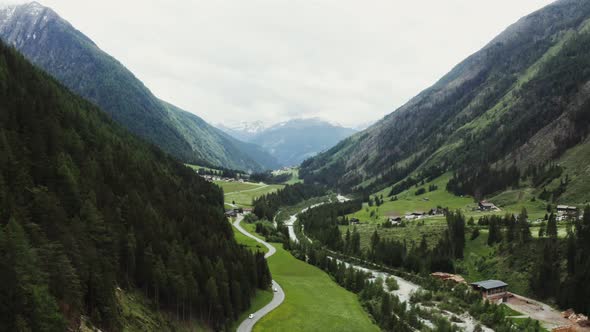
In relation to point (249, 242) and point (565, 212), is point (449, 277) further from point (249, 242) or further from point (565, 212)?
point (249, 242)

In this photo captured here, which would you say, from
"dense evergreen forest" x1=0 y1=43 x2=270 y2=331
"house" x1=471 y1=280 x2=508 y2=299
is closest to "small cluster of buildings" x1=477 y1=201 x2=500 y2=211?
"house" x1=471 y1=280 x2=508 y2=299

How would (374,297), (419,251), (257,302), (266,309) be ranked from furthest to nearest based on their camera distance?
(419,251), (374,297), (257,302), (266,309)

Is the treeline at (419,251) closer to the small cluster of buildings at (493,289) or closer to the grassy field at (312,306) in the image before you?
the small cluster of buildings at (493,289)

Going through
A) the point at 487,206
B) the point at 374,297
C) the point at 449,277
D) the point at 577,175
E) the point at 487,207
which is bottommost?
the point at 374,297

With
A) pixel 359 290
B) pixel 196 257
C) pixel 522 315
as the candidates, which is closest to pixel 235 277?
pixel 196 257

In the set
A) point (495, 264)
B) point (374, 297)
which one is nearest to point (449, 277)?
point (495, 264)

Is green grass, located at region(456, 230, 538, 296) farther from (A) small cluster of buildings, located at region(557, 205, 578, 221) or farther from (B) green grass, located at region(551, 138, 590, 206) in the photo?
(B) green grass, located at region(551, 138, 590, 206)

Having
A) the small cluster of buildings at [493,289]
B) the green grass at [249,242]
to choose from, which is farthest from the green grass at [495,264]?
the green grass at [249,242]
